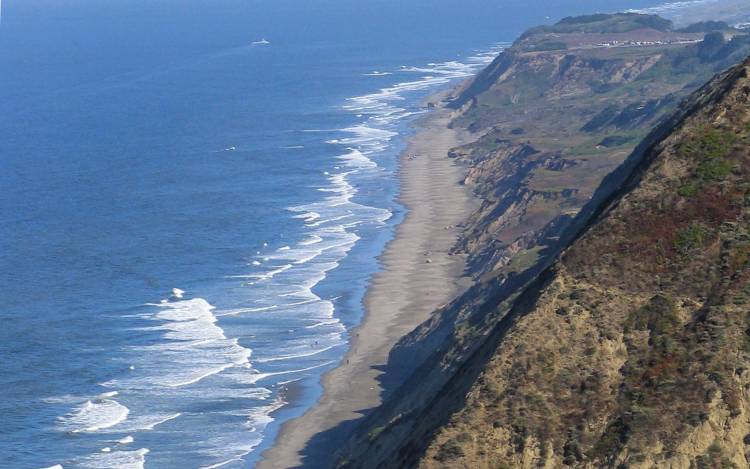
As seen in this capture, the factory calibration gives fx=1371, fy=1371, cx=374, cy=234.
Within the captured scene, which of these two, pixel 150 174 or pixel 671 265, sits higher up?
pixel 671 265

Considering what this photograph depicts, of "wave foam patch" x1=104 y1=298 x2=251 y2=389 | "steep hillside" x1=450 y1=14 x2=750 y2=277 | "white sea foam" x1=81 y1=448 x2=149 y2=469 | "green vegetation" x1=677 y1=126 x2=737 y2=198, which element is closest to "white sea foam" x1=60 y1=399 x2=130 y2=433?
"wave foam patch" x1=104 y1=298 x2=251 y2=389

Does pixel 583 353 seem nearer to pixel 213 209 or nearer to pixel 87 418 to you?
pixel 87 418

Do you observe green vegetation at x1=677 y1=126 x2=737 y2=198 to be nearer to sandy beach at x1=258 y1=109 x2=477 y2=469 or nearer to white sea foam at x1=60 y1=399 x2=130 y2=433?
sandy beach at x1=258 y1=109 x2=477 y2=469

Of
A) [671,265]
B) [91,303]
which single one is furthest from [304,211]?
[671,265]

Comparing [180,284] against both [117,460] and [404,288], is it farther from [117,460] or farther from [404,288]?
[117,460]

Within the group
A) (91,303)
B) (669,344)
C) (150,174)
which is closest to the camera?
(669,344)

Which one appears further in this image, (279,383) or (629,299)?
(279,383)

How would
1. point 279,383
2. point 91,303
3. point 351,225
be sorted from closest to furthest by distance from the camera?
point 279,383 → point 91,303 → point 351,225
